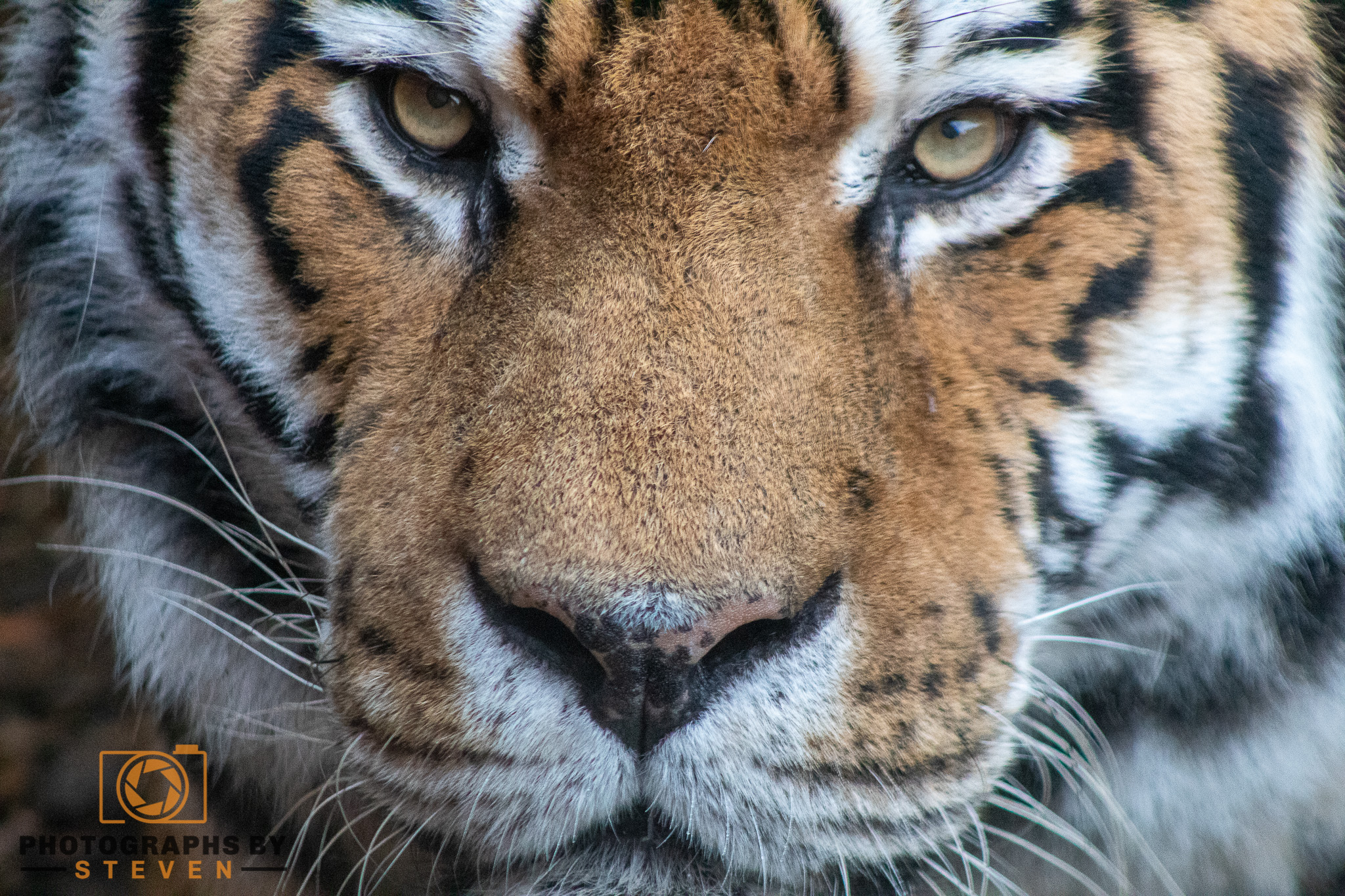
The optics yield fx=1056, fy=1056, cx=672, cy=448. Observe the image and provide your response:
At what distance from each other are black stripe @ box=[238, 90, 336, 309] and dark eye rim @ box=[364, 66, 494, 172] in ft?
0.14

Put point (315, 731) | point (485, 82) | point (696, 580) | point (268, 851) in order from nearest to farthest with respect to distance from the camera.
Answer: point (696, 580) < point (485, 82) < point (315, 731) < point (268, 851)

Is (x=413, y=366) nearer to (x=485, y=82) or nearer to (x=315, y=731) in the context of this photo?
(x=485, y=82)

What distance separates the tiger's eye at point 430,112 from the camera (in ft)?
2.11

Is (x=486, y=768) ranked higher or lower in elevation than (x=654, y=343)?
lower

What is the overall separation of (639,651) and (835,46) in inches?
13.5

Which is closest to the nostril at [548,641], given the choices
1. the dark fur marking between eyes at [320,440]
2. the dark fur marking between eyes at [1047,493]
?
the dark fur marking between eyes at [320,440]

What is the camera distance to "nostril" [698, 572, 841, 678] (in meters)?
0.51

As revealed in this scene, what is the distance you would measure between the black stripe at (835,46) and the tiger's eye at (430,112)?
0.71ft

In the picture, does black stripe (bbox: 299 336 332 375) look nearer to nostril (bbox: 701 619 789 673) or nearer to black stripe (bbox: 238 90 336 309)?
black stripe (bbox: 238 90 336 309)

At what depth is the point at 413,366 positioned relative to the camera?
0.64 m

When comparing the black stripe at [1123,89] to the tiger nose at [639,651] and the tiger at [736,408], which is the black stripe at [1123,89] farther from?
the tiger nose at [639,651]

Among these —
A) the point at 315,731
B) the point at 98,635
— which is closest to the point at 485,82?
the point at 315,731

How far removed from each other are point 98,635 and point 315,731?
0.29 metres

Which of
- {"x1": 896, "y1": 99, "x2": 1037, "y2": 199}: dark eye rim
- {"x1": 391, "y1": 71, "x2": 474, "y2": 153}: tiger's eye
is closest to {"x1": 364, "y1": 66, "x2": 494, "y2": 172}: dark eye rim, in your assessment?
{"x1": 391, "y1": 71, "x2": 474, "y2": 153}: tiger's eye
